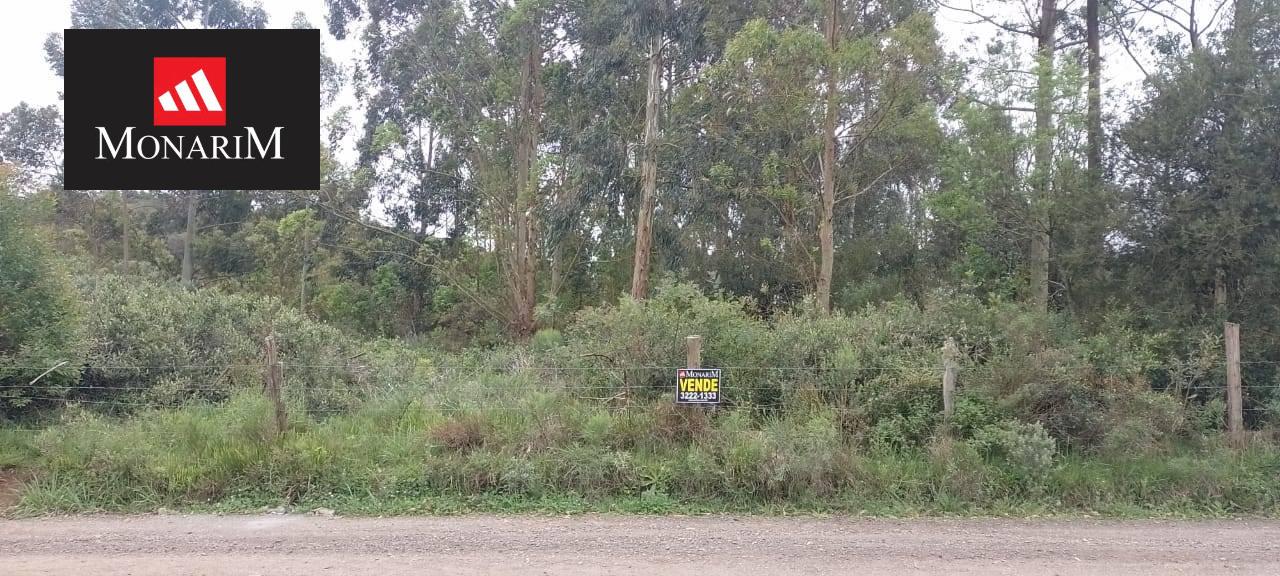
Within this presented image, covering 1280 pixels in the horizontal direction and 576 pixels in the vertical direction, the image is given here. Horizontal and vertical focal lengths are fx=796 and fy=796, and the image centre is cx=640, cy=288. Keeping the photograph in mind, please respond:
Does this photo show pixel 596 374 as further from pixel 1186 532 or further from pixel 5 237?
pixel 5 237

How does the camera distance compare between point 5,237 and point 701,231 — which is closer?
point 5,237

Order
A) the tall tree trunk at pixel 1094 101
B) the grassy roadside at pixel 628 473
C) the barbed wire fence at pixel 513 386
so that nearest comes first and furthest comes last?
1. the grassy roadside at pixel 628 473
2. the barbed wire fence at pixel 513 386
3. the tall tree trunk at pixel 1094 101

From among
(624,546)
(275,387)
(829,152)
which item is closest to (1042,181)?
(829,152)

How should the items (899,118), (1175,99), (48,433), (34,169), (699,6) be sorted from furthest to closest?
(34,169), (699,6), (899,118), (1175,99), (48,433)

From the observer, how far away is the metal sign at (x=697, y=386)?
7777 mm

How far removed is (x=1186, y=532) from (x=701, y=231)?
55.7 feet

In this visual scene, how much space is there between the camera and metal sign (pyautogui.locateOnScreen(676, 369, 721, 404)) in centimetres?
778

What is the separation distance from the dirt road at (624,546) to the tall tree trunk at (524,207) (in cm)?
1651

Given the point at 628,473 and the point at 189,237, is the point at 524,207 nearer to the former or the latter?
the point at 189,237

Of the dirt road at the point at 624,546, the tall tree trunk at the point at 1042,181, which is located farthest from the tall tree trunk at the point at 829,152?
the dirt road at the point at 624,546

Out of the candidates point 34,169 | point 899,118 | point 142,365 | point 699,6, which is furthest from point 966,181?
point 34,169

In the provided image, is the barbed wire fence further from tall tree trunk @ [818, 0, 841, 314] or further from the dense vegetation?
tall tree trunk @ [818, 0, 841, 314]

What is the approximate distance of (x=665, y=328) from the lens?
29.8 feet

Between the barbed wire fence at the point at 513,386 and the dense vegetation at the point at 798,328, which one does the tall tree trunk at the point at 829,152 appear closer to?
the dense vegetation at the point at 798,328
